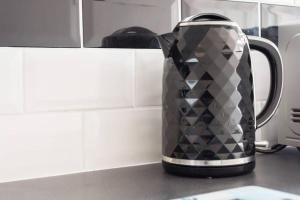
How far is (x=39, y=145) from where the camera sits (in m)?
0.79

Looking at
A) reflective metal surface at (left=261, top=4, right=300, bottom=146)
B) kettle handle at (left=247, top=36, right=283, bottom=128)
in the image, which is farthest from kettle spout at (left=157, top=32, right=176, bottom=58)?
reflective metal surface at (left=261, top=4, right=300, bottom=146)

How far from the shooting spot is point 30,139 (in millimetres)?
778

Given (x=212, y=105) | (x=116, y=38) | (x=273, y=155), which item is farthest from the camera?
(x=273, y=155)

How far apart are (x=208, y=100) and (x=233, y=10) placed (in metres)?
0.33

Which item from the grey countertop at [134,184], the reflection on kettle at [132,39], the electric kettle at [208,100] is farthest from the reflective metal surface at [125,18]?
the grey countertop at [134,184]

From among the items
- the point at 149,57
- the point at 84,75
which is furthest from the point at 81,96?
the point at 149,57

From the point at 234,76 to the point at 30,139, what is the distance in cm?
33

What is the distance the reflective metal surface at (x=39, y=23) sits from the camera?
75 cm

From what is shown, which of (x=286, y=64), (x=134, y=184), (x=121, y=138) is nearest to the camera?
(x=134, y=184)

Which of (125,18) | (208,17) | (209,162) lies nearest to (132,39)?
Answer: (125,18)

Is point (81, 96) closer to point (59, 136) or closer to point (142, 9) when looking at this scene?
point (59, 136)

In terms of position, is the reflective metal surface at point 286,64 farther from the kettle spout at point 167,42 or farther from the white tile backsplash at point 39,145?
the white tile backsplash at point 39,145

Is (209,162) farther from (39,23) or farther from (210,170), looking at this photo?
(39,23)

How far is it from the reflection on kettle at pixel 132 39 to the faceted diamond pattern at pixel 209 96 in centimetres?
12
